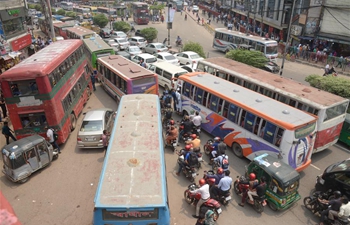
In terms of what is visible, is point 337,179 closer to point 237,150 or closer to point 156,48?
point 237,150

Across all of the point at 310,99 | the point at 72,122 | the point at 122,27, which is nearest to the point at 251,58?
the point at 310,99

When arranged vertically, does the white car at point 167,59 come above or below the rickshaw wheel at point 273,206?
above

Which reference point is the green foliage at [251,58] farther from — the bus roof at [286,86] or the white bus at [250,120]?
the white bus at [250,120]

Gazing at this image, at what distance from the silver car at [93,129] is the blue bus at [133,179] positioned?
3.07m

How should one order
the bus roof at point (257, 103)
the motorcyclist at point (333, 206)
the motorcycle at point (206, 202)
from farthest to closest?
the bus roof at point (257, 103)
the motorcycle at point (206, 202)
the motorcyclist at point (333, 206)

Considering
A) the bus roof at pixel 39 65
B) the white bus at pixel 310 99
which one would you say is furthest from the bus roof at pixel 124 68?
the white bus at pixel 310 99

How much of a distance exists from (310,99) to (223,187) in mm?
6021

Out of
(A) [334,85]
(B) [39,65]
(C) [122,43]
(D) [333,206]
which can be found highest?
(B) [39,65]

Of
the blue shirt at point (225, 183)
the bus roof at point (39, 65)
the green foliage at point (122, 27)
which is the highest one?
the bus roof at point (39, 65)

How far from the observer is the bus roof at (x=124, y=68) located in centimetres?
1608

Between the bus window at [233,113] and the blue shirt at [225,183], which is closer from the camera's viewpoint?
the blue shirt at [225,183]

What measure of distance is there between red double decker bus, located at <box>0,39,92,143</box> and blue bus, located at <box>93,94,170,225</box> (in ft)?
12.8

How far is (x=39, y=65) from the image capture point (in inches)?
463

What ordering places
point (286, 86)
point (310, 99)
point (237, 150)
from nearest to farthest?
point (310, 99) → point (237, 150) → point (286, 86)
